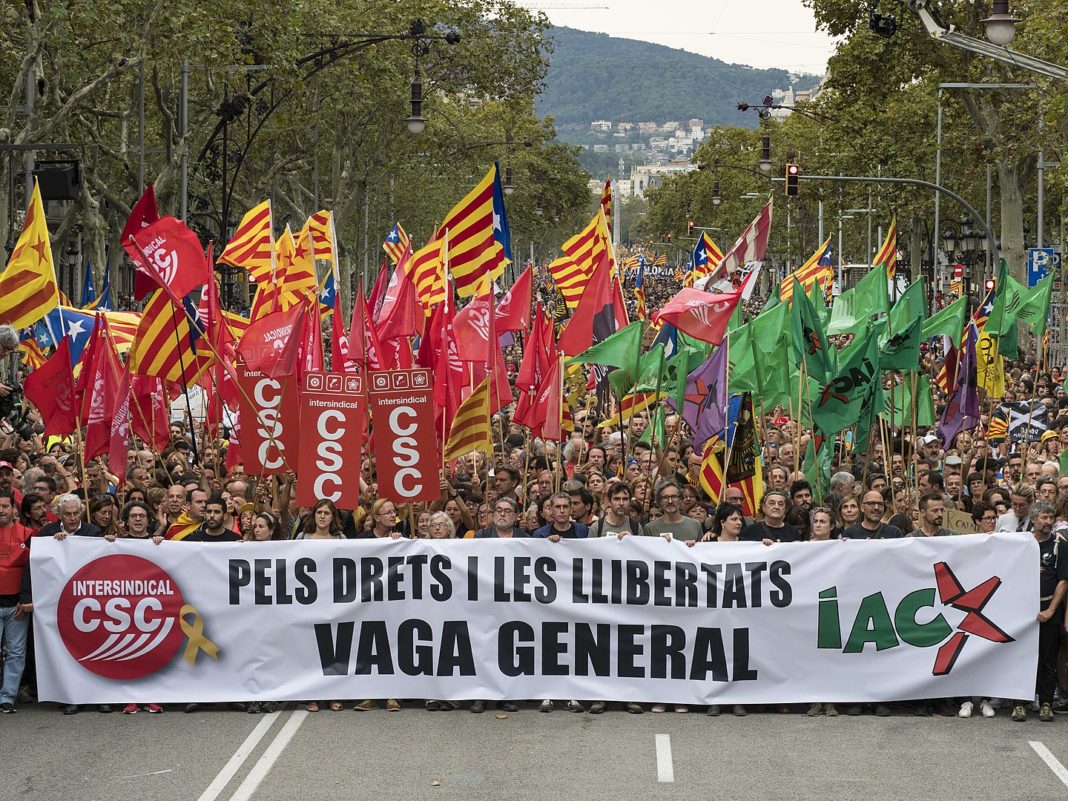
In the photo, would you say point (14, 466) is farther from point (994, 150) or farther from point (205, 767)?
point (994, 150)

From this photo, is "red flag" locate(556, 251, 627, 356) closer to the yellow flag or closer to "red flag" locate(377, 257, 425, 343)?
"red flag" locate(377, 257, 425, 343)

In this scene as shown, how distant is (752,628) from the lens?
1132cm

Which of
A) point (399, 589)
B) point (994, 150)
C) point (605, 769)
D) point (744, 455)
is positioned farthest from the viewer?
point (994, 150)

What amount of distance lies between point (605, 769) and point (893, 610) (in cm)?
238

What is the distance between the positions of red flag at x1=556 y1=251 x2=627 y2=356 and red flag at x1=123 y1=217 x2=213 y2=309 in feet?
11.5

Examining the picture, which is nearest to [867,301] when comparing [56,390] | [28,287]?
[56,390]

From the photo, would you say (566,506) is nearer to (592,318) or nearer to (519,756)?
(519,756)

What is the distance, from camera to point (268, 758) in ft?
33.4

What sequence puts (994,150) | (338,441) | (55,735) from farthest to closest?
(994,150) < (338,441) < (55,735)

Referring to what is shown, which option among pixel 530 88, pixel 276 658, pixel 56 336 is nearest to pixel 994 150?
pixel 530 88

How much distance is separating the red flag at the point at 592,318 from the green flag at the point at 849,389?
221cm

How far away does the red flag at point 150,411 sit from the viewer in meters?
16.9

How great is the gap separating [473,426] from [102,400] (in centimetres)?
316

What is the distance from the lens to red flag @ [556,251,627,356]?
54.7 ft
